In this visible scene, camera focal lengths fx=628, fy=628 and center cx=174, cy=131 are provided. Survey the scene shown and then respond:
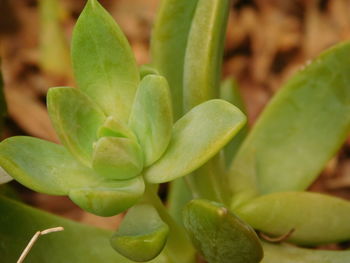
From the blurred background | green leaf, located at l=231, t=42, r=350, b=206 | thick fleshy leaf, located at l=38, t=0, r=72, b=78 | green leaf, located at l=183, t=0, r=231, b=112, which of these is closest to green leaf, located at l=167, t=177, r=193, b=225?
green leaf, located at l=231, t=42, r=350, b=206

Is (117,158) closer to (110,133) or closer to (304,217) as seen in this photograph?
(110,133)

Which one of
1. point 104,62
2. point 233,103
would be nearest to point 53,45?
point 233,103

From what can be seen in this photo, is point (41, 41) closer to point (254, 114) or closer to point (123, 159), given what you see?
point (254, 114)

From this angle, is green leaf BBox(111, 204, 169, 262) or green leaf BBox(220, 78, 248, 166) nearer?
green leaf BBox(111, 204, 169, 262)

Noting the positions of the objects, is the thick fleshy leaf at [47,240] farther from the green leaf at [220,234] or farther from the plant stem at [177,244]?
the green leaf at [220,234]

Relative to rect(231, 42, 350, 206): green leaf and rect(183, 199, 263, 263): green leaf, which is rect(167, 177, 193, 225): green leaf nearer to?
rect(231, 42, 350, 206): green leaf
